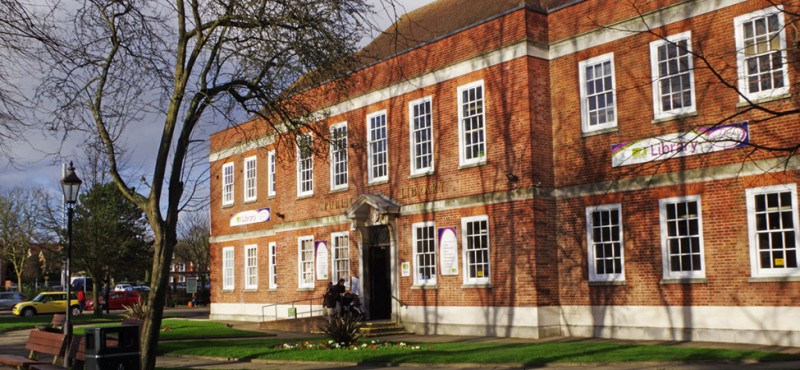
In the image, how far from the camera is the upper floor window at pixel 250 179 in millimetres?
34438

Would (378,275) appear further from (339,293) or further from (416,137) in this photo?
(416,137)

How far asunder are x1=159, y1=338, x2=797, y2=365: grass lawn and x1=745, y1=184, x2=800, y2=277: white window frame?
7.67 feet

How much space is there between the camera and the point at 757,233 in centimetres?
1708

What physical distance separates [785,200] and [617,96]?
471 centimetres

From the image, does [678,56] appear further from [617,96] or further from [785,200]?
[785,200]

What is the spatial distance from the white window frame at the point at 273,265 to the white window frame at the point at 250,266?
1.40 metres

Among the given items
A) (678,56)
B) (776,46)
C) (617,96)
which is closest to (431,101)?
(617,96)

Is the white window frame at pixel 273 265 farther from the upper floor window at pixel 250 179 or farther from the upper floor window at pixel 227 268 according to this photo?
the upper floor window at pixel 227 268

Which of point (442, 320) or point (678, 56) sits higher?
point (678, 56)

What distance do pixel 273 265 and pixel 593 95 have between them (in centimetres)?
1634

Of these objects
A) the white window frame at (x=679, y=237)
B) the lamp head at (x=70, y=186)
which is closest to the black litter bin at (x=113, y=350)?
the lamp head at (x=70, y=186)

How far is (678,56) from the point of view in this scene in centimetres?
1852

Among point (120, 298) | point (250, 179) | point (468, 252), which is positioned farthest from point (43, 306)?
point (468, 252)

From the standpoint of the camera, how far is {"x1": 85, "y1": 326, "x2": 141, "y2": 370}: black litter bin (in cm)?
1213
